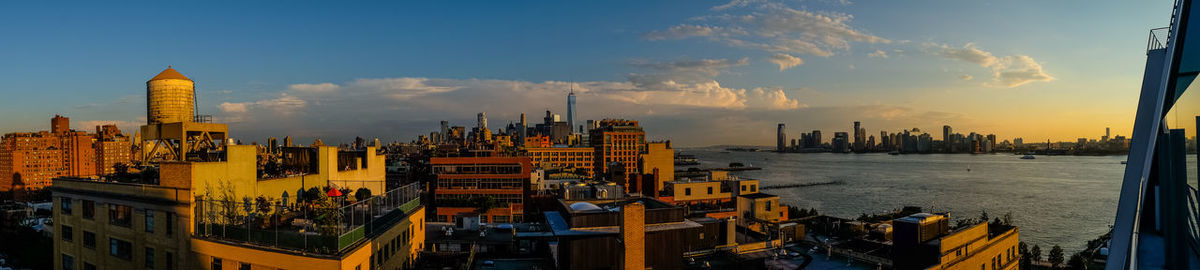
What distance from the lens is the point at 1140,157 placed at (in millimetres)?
3930

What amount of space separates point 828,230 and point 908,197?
59692 millimetres

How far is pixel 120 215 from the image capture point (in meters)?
20.1

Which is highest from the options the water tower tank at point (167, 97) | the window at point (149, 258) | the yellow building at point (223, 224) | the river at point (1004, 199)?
the water tower tank at point (167, 97)

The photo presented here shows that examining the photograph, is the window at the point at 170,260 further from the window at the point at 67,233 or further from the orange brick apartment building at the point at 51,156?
the orange brick apartment building at the point at 51,156

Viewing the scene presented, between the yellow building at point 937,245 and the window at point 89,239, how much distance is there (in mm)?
35061

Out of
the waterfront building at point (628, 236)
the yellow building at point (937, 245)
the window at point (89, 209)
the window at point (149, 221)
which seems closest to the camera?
the window at point (149, 221)

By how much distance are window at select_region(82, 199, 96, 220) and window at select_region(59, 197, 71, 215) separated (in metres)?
1.20

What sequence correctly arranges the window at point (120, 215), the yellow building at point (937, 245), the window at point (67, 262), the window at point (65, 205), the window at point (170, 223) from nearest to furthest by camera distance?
the window at point (170, 223), the window at point (120, 215), the window at point (65, 205), the window at point (67, 262), the yellow building at point (937, 245)

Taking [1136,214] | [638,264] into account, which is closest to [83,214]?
[638,264]

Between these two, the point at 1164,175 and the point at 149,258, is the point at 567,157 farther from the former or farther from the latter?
the point at 1164,175

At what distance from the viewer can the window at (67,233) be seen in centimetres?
2219

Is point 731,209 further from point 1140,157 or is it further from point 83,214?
point 1140,157

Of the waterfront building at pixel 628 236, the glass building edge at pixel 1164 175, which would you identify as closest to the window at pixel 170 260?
the waterfront building at pixel 628 236

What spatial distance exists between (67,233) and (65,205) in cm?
121
